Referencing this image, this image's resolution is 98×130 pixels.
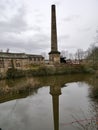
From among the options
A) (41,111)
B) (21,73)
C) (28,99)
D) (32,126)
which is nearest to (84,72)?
(21,73)

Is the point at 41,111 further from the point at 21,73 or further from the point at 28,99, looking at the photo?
the point at 21,73

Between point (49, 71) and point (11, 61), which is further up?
point (11, 61)

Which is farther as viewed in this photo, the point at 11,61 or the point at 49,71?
the point at 49,71

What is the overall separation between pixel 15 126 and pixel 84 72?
24983 millimetres

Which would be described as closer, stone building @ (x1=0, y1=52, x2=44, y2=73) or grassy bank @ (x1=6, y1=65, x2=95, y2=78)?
grassy bank @ (x1=6, y1=65, x2=95, y2=78)

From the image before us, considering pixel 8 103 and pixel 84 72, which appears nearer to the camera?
pixel 8 103

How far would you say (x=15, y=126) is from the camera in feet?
19.9

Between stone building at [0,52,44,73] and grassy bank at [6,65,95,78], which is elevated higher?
stone building at [0,52,44,73]

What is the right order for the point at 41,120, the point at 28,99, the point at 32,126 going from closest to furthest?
the point at 32,126 → the point at 41,120 → the point at 28,99

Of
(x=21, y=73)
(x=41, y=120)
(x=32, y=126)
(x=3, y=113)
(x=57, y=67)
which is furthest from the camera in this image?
(x=57, y=67)

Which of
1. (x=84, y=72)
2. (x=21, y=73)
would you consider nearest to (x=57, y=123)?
(x=21, y=73)

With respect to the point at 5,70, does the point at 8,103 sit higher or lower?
lower

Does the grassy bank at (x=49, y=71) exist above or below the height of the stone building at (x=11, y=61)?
below

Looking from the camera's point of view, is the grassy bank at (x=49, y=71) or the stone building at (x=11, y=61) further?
the stone building at (x=11, y=61)
